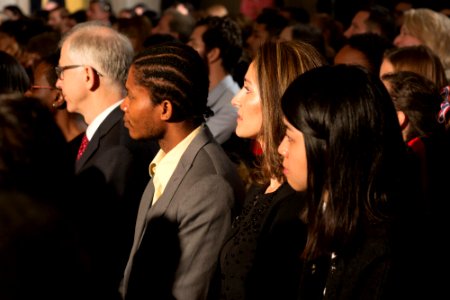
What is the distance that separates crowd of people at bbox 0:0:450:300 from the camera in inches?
67.9

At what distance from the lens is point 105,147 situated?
358 cm

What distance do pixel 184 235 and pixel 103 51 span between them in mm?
1239

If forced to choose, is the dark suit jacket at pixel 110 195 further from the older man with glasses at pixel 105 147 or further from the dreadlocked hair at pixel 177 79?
the dreadlocked hair at pixel 177 79

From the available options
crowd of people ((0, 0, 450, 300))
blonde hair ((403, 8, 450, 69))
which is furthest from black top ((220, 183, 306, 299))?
blonde hair ((403, 8, 450, 69))

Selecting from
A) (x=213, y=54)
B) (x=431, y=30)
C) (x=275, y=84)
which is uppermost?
(x=275, y=84)

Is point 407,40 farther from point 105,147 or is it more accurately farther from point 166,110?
point 166,110

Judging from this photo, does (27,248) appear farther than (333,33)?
No

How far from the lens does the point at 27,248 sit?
62.2 inches

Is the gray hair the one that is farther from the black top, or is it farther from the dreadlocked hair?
the black top

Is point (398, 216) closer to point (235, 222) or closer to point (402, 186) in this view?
point (402, 186)

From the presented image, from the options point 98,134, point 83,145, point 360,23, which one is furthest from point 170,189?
point 360,23

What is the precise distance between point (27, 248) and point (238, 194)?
63.5 inches

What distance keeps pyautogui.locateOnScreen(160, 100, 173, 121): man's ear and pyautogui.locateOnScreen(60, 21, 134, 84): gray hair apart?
2.39 feet

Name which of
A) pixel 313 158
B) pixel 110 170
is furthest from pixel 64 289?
pixel 110 170
